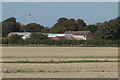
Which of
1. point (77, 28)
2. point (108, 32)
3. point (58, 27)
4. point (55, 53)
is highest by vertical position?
point (58, 27)

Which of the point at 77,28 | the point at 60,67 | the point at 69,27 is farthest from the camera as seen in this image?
the point at 77,28

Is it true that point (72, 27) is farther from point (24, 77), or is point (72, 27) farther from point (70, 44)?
point (24, 77)

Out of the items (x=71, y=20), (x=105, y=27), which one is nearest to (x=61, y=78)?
(x=105, y=27)

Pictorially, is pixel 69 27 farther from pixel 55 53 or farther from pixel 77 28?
pixel 55 53

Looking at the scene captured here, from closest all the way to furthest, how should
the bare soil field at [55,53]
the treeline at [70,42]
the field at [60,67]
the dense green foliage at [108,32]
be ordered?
the field at [60,67], the bare soil field at [55,53], the treeline at [70,42], the dense green foliage at [108,32]

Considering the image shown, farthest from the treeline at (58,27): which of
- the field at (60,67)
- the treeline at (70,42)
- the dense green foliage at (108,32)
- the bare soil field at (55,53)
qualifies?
the field at (60,67)

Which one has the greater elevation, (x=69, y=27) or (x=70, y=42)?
(x=69, y=27)

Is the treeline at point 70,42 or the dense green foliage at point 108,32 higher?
the dense green foliage at point 108,32

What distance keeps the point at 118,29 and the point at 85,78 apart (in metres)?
90.6

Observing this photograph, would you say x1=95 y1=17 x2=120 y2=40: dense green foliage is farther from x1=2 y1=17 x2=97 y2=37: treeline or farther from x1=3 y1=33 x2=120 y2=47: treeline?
x1=2 y1=17 x2=97 y2=37: treeline

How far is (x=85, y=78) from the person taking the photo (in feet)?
50.2

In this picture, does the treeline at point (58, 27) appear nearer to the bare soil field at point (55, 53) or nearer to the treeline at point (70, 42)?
the treeline at point (70, 42)

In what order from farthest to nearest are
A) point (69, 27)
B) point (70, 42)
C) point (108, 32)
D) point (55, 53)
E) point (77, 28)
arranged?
1. point (77, 28)
2. point (69, 27)
3. point (108, 32)
4. point (70, 42)
5. point (55, 53)

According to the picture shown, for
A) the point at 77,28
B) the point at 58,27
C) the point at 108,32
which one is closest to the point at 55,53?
the point at 108,32
